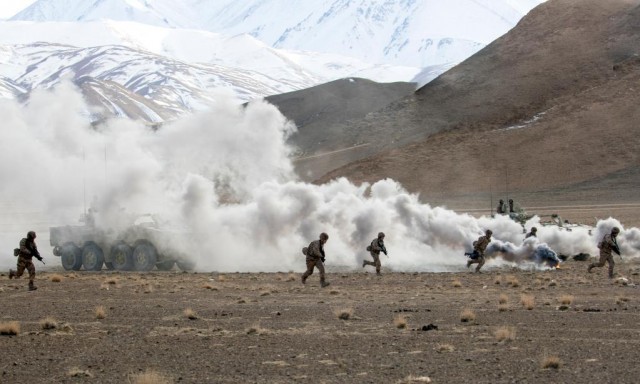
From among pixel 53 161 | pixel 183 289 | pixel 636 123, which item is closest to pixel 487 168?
pixel 636 123

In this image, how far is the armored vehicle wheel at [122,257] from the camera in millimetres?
41719

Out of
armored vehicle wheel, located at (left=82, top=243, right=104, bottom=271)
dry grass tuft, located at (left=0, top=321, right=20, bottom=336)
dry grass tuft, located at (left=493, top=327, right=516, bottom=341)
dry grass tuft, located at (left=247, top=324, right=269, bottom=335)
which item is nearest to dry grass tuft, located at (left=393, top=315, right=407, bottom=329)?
dry grass tuft, located at (left=493, top=327, right=516, bottom=341)

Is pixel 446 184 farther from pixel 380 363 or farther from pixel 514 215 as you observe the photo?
pixel 380 363

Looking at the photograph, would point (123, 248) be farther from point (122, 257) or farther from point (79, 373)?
point (79, 373)

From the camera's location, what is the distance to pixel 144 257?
1629 inches

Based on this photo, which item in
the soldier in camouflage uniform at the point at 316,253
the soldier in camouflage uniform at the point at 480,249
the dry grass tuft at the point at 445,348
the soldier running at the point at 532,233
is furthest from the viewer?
the soldier running at the point at 532,233

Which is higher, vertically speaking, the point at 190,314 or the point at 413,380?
the point at 190,314

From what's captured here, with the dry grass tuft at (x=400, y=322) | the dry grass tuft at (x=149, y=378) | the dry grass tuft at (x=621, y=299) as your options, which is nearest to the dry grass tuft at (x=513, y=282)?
the dry grass tuft at (x=621, y=299)

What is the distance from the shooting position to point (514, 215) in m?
51.4

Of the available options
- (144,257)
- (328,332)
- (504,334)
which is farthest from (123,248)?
(504,334)

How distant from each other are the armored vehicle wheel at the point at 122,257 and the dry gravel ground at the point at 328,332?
8797mm

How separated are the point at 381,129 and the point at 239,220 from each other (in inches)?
4416

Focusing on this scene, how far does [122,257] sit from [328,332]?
2304 cm

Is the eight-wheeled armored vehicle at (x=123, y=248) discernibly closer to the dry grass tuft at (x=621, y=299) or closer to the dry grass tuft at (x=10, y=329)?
the dry grass tuft at (x=10, y=329)
